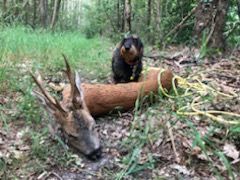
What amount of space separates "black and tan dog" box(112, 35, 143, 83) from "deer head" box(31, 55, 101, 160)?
127 cm

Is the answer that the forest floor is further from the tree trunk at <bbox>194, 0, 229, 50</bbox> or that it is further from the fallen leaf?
the tree trunk at <bbox>194, 0, 229, 50</bbox>

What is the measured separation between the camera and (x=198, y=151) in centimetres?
305

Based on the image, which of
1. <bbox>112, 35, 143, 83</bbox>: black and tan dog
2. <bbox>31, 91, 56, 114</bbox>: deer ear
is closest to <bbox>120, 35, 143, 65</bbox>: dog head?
<bbox>112, 35, 143, 83</bbox>: black and tan dog

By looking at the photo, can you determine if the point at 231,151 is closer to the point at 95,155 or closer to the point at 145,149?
the point at 145,149

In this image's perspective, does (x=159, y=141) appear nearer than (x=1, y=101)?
Yes

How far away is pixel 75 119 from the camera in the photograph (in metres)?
3.16

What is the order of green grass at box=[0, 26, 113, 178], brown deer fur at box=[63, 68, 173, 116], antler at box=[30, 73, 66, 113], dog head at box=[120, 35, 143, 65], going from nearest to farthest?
green grass at box=[0, 26, 113, 178] < antler at box=[30, 73, 66, 113] < brown deer fur at box=[63, 68, 173, 116] < dog head at box=[120, 35, 143, 65]

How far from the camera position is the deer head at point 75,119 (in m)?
3.06

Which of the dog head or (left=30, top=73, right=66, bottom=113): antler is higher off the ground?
the dog head

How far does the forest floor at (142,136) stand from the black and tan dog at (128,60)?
0.53 meters

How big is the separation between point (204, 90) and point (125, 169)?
1.57m

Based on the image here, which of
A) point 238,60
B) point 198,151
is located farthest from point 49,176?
point 238,60

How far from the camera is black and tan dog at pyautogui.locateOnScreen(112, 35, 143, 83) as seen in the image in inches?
176

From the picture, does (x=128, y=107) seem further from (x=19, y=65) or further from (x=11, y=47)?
(x=11, y=47)
